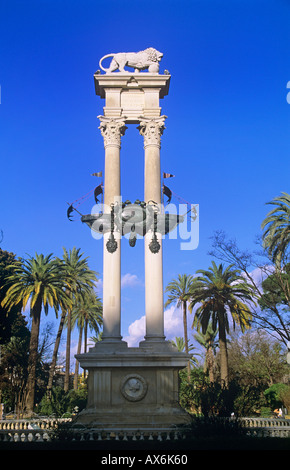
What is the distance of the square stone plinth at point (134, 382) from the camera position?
22.1m

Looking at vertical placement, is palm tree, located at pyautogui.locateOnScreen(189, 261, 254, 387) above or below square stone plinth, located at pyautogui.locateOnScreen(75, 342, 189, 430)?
above

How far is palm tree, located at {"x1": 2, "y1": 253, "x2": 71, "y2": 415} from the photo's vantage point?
45.2 meters

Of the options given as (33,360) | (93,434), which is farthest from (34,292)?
(93,434)

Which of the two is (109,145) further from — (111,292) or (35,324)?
(35,324)

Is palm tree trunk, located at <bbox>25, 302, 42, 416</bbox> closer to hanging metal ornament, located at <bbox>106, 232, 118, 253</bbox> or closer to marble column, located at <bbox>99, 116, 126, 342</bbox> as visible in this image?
marble column, located at <bbox>99, 116, 126, 342</bbox>

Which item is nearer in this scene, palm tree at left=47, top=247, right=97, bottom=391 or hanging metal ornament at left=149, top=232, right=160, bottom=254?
hanging metal ornament at left=149, top=232, right=160, bottom=254

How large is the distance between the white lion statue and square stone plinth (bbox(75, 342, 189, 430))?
1594 cm

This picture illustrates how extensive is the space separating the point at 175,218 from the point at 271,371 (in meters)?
39.0

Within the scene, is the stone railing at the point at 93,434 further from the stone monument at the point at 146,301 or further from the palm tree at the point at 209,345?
the palm tree at the point at 209,345

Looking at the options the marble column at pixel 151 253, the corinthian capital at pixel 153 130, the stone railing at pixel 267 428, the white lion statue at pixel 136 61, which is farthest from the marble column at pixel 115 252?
the stone railing at pixel 267 428

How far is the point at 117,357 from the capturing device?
22.5 meters

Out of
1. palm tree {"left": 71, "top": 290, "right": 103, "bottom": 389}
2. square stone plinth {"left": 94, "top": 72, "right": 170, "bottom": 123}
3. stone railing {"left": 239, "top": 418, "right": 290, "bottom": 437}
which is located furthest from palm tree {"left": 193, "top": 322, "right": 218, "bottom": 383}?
square stone plinth {"left": 94, "top": 72, "right": 170, "bottom": 123}

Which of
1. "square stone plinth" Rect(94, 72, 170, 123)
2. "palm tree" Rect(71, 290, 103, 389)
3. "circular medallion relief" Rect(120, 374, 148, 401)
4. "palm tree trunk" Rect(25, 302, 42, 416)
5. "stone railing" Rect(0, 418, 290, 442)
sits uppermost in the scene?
"square stone plinth" Rect(94, 72, 170, 123)
